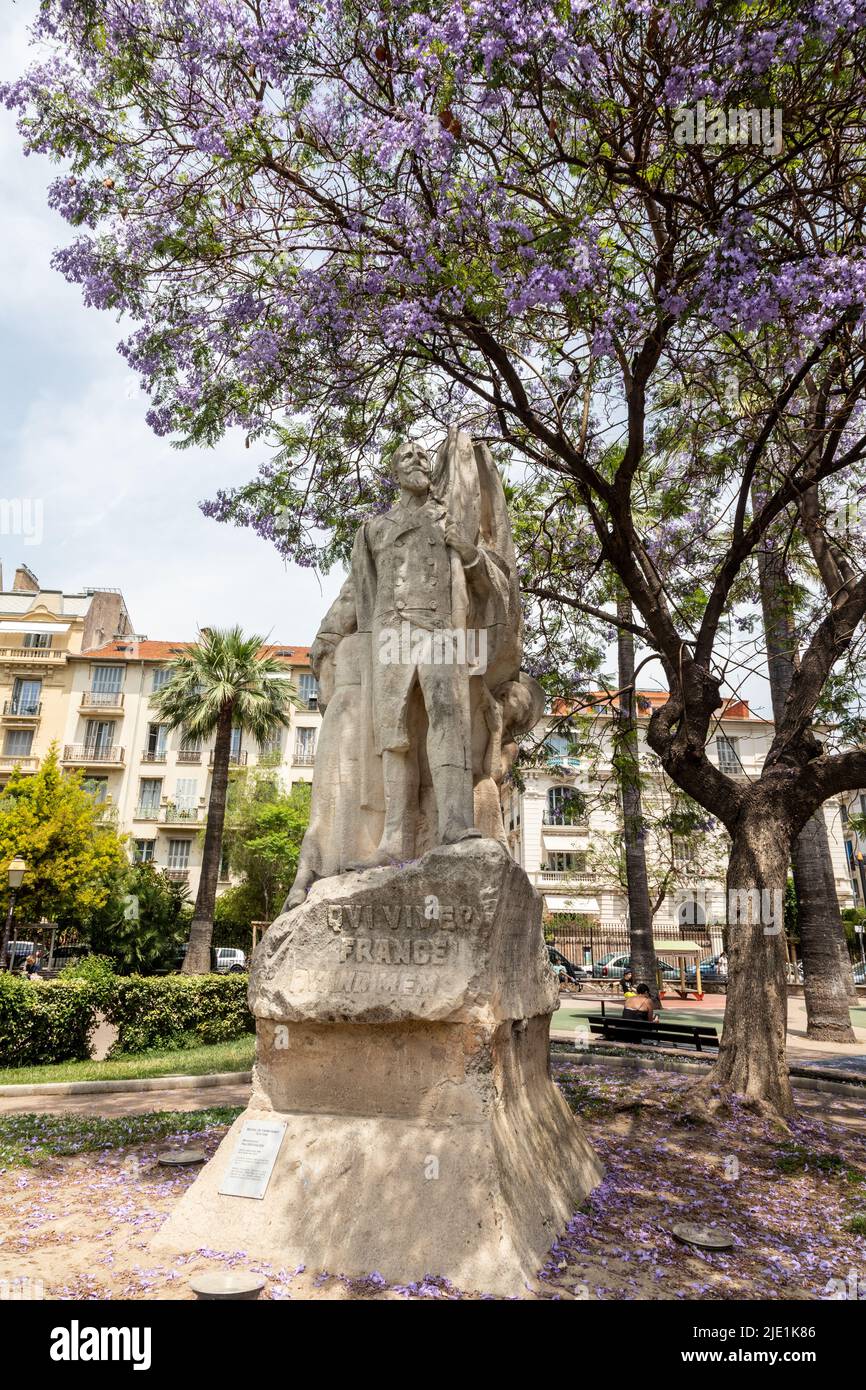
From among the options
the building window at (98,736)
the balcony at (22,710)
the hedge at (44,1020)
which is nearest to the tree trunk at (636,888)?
the hedge at (44,1020)

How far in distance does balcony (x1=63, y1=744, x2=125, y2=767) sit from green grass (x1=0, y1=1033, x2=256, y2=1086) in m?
28.9

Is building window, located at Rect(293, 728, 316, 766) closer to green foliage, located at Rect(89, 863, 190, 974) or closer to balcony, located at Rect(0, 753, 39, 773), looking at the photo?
balcony, located at Rect(0, 753, 39, 773)

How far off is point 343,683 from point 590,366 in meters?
Answer: 5.61

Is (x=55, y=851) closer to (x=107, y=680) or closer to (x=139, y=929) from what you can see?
(x=139, y=929)

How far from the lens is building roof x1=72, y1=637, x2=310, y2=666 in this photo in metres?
42.5

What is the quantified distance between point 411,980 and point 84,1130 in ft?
15.2

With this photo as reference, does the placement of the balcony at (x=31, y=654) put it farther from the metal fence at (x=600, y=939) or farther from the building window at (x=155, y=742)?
the metal fence at (x=600, y=939)

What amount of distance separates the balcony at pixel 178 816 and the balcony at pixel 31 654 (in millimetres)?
8902

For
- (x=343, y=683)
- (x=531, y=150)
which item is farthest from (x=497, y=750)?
(x=531, y=150)

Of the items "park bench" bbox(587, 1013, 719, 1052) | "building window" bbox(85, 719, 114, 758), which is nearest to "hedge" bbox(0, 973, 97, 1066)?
"park bench" bbox(587, 1013, 719, 1052)

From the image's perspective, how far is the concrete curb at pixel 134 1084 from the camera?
10133 millimetres


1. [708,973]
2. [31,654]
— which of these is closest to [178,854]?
[31,654]

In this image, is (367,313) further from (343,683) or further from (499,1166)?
(499,1166)

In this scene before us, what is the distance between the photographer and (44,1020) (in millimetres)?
12875
